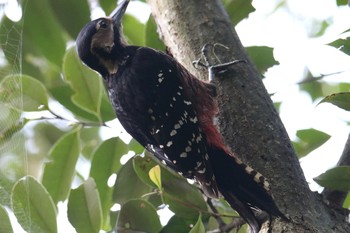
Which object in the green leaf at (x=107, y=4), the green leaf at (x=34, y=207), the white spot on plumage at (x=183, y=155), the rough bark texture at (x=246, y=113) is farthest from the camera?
the green leaf at (x=107, y=4)

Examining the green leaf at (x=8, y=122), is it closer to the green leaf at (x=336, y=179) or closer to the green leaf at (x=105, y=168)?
the green leaf at (x=105, y=168)

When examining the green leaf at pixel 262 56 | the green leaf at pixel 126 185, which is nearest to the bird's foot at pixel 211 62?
the green leaf at pixel 262 56

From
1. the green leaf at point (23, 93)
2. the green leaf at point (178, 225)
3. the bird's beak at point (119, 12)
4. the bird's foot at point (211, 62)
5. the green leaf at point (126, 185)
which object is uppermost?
the bird's beak at point (119, 12)

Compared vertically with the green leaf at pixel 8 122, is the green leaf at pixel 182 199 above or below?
below

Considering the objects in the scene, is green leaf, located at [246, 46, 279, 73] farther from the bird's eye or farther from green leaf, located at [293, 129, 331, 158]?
the bird's eye

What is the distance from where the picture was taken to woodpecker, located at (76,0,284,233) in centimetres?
248

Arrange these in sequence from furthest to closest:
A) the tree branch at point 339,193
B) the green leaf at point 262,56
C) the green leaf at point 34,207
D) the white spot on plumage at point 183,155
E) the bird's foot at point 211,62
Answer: the green leaf at point 262,56
the white spot on plumage at point 183,155
the bird's foot at point 211,62
the green leaf at point 34,207
the tree branch at point 339,193

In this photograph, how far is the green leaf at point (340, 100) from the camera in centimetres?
227

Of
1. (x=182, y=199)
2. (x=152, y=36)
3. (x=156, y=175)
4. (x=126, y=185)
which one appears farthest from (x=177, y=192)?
(x=152, y=36)

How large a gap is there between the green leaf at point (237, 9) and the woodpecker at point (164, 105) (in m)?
0.34

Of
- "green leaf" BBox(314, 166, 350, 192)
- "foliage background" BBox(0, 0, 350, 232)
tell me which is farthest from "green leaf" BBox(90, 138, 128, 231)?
"green leaf" BBox(314, 166, 350, 192)

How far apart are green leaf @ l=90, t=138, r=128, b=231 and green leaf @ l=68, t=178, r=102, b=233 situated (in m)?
0.27

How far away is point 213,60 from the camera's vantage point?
2.55 m

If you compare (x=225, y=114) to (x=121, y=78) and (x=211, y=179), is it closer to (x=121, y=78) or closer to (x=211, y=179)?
(x=211, y=179)
